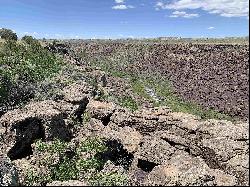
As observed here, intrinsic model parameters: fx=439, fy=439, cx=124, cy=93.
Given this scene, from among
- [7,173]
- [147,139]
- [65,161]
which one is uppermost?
[7,173]

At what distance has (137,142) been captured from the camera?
112 feet

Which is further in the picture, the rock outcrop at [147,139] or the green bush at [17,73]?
the green bush at [17,73]

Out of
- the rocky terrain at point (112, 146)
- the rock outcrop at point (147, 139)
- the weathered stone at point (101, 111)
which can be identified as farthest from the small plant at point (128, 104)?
the rock outcrop at point (147, 139)

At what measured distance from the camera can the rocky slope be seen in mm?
23188

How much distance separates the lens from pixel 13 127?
32500 mm

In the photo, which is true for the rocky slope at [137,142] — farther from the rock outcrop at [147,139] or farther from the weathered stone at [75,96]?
the weathered stone at [75,96]

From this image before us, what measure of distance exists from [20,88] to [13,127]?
61.2 ft

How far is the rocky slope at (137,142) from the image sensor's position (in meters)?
23.2

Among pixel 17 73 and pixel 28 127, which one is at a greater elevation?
pixel 17 73

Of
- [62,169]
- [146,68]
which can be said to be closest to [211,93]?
[146,68]

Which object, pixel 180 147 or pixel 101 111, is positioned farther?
pixel 101 111

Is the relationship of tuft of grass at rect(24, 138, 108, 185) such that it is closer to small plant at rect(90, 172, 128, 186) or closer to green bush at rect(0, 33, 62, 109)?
small plant at rect(90, 172, 128, 186)

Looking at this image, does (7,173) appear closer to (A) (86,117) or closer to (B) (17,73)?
(A) (86,117)

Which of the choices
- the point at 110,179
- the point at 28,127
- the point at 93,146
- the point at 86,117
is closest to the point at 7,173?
the point at 110,179
